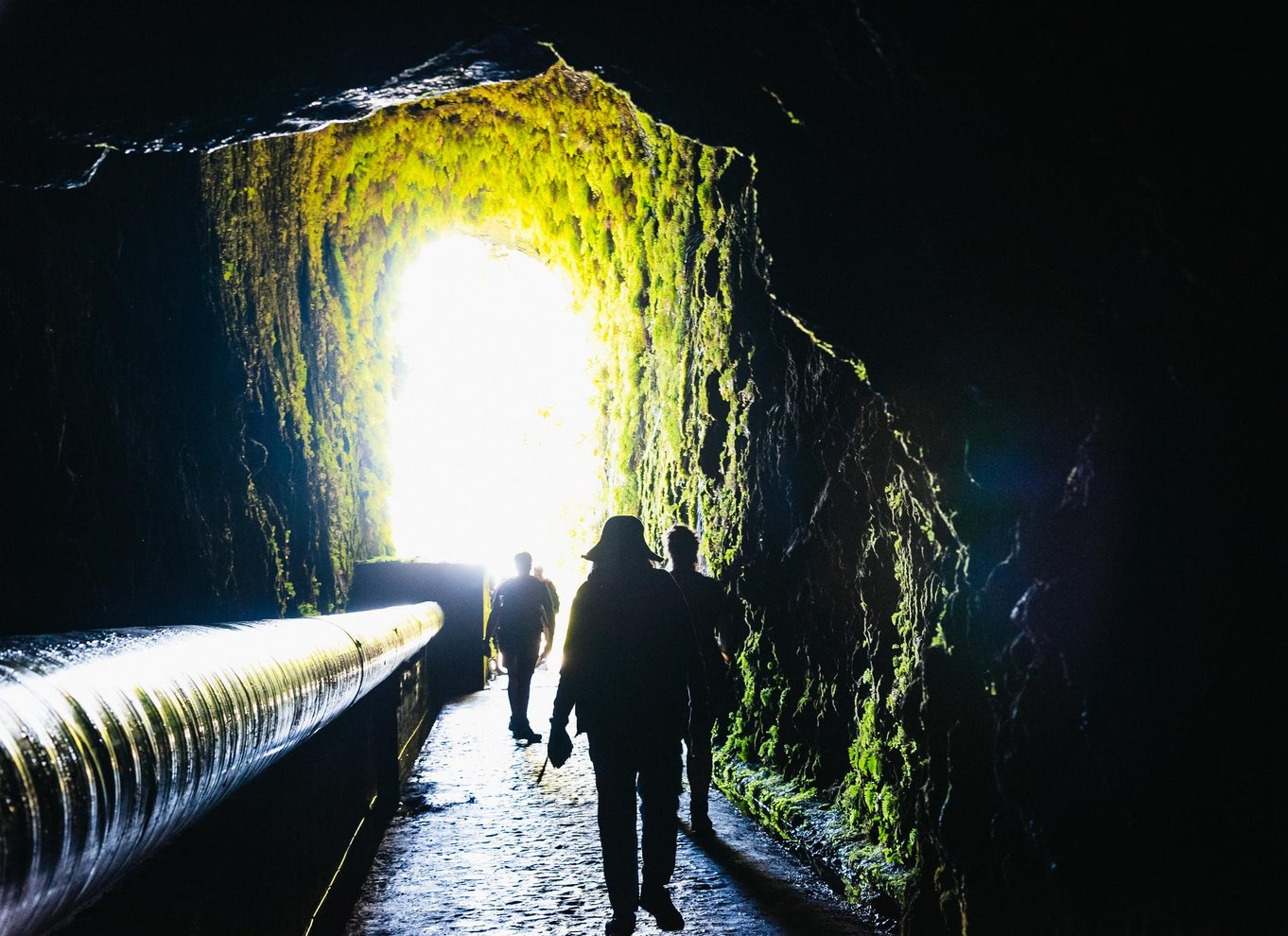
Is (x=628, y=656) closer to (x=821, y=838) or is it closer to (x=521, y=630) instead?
(x=821, y=838)

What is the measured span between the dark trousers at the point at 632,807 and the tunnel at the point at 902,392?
103cm

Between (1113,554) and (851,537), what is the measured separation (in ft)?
8.53

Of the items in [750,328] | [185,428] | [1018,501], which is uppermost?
[750,328]

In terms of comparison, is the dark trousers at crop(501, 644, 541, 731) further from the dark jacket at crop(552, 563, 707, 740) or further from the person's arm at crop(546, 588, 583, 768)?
the dark jacket at crop(552, 563, 707, 740)

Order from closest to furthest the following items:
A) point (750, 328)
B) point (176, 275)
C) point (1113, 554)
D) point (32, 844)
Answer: point (32, 844), point (1113, 554), point (176, 275), point (750, 328)

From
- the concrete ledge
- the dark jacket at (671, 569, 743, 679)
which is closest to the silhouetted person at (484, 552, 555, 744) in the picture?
the concrete ledge

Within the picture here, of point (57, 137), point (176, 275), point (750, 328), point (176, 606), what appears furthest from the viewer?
point (750, 328)

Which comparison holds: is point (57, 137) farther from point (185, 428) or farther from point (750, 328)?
point (750, 328)

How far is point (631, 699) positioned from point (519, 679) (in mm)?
4353

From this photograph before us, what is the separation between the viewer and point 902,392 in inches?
130

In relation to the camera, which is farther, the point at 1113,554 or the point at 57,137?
the point at 57,137

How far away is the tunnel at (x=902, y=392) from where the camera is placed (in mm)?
2156

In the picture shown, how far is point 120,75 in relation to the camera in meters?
2.61

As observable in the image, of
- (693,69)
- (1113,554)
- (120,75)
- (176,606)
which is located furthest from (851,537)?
(120,75)
